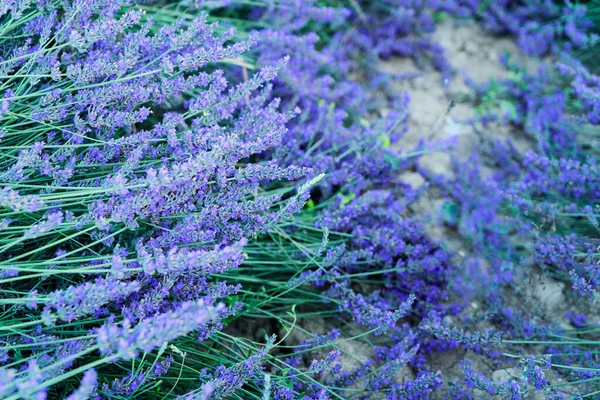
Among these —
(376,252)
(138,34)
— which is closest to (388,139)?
(376,252)

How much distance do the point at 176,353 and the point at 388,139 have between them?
1.21m

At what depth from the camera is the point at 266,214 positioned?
163 cm

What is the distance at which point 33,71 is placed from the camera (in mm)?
1617

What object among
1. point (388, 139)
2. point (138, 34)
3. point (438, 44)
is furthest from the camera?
point (438, 44)

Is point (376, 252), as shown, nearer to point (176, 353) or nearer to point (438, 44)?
point (176, 353)

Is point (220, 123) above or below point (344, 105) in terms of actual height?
above

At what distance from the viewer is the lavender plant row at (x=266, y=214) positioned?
138 centimetres

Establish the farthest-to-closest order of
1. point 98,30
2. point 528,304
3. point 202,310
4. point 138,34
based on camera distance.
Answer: point 528,304 < point 138,34 < point 98,30 < point 202,310

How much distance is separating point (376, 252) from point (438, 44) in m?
1.30

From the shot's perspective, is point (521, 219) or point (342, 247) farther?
point (521, 219)

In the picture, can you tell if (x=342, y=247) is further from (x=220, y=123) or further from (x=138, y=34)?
(x=138, y=34)

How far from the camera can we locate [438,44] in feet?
9.11

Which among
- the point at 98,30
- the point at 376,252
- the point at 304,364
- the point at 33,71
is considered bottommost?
the point at 304,364

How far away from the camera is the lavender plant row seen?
138 cm
